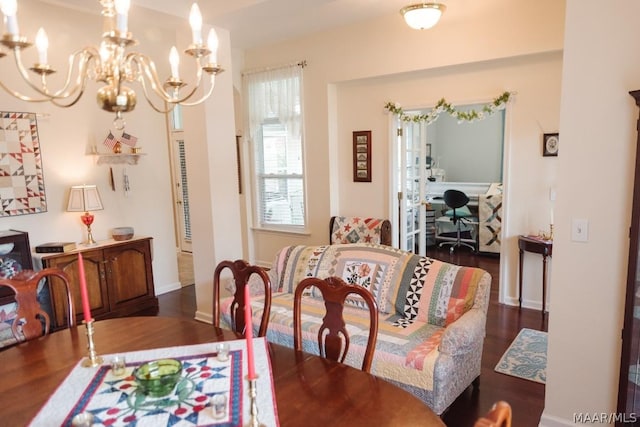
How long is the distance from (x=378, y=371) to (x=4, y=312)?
10.8 feet

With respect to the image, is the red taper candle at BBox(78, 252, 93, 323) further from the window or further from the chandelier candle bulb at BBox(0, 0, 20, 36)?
the window

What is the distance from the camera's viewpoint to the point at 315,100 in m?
5.29

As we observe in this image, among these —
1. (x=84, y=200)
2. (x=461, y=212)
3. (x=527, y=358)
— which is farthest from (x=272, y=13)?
(x=461, y=212)

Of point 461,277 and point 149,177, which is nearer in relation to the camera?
point 461,277

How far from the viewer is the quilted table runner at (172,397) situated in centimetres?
133

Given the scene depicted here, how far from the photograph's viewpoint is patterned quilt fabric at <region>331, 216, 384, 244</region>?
4.98 metres

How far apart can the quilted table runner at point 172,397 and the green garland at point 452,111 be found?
3506 mm

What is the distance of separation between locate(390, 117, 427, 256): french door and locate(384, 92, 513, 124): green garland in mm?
126

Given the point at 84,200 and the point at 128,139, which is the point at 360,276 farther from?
the point at 128,139

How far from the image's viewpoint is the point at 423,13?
3.26 meters

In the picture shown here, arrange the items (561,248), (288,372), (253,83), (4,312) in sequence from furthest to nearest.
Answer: (253,83), (4,312), (561,248), (288,372)

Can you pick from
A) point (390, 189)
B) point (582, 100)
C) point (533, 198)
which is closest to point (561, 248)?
point (582, 100)

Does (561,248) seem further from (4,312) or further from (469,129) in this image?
(469,129)

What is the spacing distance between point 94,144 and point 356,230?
9.75ft
